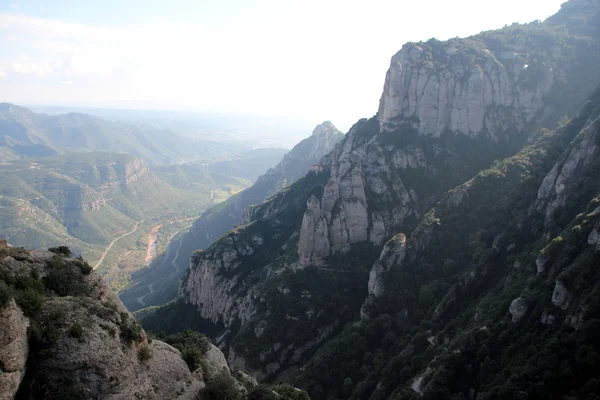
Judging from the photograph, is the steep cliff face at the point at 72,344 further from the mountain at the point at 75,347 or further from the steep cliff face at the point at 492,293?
the steep cliff face at the point at 492,293

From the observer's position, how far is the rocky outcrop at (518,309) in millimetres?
46969

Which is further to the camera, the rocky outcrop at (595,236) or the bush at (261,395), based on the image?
the rocky outcrop at (595,236)

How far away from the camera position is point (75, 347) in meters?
25.5

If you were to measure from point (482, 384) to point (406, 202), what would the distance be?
2218 inches

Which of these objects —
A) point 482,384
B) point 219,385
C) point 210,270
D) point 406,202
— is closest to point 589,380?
point 482,384

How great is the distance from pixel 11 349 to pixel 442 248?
7329 centimetres

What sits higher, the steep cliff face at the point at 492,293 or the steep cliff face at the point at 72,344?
the steep cliff face at the point at 72,344

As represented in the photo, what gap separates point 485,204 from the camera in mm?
82750

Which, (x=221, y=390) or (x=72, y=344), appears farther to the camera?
(x=221, y=390)

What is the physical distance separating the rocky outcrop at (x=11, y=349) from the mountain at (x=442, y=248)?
1610 inches

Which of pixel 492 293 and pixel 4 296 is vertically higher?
pixel 4 296

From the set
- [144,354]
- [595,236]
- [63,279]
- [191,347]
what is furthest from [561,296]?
[63,279]

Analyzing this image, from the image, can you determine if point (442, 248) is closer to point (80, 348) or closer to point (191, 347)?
point (191, 347)

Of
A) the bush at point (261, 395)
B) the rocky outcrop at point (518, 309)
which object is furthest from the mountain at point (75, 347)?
the rocky outcrop at point (518, 309)
